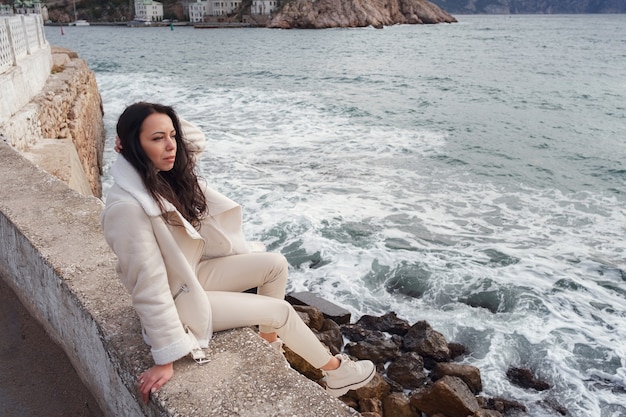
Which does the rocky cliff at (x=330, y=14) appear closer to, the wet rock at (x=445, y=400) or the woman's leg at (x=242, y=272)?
the wet rock at (x=445, y=400)

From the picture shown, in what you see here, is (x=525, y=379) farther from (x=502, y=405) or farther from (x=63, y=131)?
(x=63, y=131)

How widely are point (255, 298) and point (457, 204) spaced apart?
8.89m

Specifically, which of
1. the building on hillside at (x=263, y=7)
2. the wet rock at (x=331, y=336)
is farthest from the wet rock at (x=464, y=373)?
the building on hillside at (x=263, y=7)

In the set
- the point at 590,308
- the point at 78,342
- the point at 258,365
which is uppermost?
the point at 258,365

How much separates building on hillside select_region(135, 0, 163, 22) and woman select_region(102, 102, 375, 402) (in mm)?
124591

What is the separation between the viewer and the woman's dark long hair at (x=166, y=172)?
6.95 feet

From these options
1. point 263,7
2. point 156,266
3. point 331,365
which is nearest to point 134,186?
point 156,266

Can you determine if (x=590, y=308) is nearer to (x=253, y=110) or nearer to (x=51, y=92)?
(x=51, y=92)

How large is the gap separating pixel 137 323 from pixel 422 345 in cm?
396

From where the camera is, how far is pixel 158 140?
215 cm

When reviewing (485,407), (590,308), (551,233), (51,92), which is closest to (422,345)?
(485,407)

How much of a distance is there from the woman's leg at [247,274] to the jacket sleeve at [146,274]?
1.49 ft

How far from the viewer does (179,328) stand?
2.06 meters

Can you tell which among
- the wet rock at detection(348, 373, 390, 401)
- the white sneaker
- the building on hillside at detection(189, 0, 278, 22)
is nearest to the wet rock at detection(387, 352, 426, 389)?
the wet rock at detection(348, 373, 390, 401)
